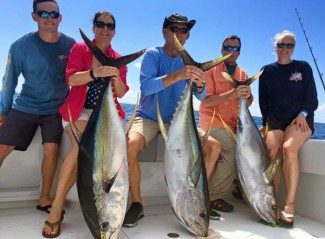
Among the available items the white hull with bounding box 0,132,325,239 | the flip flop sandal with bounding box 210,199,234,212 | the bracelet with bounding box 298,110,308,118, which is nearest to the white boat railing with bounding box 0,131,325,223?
the white hull with bounding box 0,132,325,239

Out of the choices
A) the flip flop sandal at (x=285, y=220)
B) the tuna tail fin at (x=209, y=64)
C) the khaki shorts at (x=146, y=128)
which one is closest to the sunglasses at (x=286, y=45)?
the tuna tail fin at (x=209, y=64)

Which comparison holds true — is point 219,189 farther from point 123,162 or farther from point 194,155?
point 123,162

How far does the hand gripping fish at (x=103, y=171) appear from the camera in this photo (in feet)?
6.07

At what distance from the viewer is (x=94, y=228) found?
6.10ft

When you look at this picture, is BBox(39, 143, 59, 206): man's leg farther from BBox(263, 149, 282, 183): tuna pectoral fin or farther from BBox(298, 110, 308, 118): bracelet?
BBox(298, 110, 308, 118): bracelet

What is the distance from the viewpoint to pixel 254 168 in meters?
2.59

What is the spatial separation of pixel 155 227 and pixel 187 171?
0.51 m

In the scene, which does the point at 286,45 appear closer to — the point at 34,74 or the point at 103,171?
the point at 103,171

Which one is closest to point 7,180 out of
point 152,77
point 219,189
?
point 152,77

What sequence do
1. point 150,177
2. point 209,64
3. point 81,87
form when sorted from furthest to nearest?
A: 1. point 150,177
2. point 81,87
3. point 209,64

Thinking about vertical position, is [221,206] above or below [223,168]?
A: below

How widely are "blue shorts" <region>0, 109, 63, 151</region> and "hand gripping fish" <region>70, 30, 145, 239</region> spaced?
677mm

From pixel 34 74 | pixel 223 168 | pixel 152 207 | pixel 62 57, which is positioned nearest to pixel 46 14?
pixel 62 57

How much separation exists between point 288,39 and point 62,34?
2.02 m
